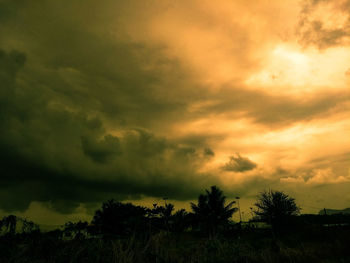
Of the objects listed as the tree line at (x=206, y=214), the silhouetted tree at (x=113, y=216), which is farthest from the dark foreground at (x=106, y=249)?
the silhouetted tree at (x=113, y=216)

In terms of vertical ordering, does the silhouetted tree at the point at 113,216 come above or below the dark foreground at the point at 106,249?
above

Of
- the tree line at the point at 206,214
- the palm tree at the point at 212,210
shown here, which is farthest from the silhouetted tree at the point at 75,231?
the palm tree at the point at 212,210

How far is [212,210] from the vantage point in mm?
47188

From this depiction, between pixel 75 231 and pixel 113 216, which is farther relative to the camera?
pixel 113 216

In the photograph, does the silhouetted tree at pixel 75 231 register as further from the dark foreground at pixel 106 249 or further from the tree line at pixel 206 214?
the tree line at pixel 206 214

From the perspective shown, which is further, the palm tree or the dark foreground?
the palm tree

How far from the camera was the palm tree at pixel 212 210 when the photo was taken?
153ft

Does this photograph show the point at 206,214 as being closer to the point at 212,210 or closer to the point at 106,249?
the point at 212,210

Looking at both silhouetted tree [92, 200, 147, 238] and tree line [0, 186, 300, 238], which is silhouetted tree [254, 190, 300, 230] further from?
silhouetted tree [92, 200, 147, 238]

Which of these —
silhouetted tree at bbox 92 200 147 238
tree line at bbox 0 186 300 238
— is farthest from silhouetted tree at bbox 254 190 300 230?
silhouetted tree at bbox 92 200 147 238

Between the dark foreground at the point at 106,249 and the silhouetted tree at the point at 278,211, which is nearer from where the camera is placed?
the dark foreground at the point at 106,249

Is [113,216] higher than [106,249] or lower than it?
higher

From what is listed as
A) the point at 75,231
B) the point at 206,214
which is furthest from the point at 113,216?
the point at 75,231

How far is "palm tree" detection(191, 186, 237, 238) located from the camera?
1832 inches
